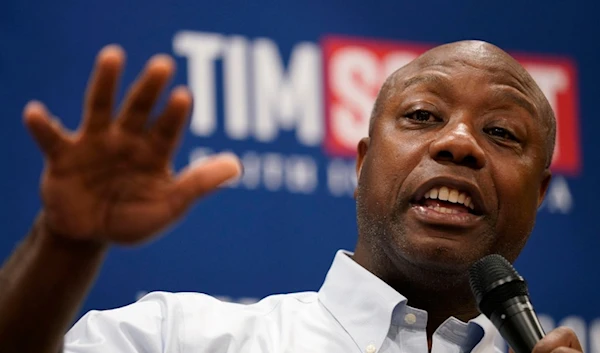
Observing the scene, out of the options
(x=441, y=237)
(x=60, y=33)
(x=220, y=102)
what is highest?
(x=60, y=33)

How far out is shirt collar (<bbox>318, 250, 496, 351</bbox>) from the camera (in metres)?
2.40

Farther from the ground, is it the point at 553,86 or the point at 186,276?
the point at 553,86

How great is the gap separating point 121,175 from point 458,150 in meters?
1.01

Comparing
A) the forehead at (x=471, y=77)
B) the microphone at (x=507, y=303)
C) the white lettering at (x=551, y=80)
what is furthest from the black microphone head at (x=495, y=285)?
the white lettering at (x=551, y=80)

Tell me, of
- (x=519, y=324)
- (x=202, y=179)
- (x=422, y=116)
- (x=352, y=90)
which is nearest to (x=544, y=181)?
(x=422, y=116)

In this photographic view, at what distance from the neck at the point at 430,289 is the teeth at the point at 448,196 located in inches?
6.1

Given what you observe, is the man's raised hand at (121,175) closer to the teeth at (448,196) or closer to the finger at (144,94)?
the finger at (144,94)

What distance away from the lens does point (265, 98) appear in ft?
11.1

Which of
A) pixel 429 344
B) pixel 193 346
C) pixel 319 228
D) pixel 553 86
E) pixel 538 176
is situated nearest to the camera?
pixel 193 346

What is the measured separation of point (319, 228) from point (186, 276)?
454mm

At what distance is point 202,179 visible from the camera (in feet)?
5.13

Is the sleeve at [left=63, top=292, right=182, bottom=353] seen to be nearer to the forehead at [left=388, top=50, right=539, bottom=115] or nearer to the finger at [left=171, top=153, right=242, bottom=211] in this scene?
the finger at [left=171, top=153, right=242, bottom=211]

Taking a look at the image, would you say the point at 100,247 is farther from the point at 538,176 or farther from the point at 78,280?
the point at 538,176

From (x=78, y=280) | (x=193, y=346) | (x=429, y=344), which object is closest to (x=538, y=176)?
(x=429, y=344)
